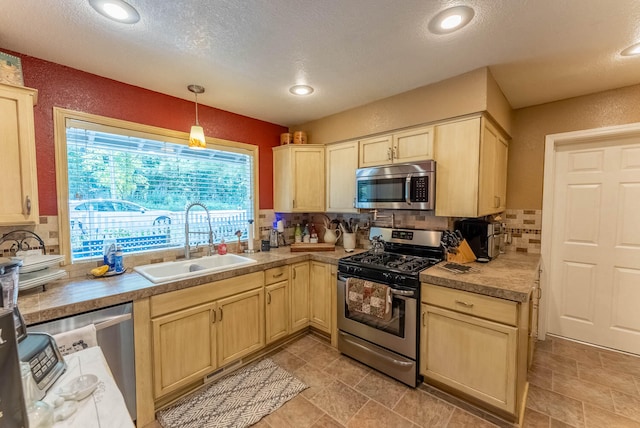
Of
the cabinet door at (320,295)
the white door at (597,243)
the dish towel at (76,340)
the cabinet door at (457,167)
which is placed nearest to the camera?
the dish towel at (76,340)

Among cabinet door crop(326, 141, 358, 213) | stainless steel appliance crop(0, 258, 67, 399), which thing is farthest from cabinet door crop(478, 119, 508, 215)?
stainless steel appliance crop(0, 258, 67, 399)

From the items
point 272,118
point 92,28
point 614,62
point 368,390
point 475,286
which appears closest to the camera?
point 92,28

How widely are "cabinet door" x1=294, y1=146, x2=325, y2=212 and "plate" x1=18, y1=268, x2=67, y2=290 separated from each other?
204 centimetres

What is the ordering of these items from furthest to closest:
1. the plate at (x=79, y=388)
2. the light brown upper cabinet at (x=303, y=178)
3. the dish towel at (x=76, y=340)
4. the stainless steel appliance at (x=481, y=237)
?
the light brown upper cabinet at (x=303, y=178)
the stainless steel appliance at (x=481, y=237)
the dish towel at (x=76, y=340)
the plate at (x=79, y=388)

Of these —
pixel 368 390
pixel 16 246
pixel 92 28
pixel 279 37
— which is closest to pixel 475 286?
pixel 368 390

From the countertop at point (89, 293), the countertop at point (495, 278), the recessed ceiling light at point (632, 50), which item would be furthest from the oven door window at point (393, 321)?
the recessed ceiling light at point (632, 50)

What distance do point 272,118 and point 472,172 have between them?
2.19m

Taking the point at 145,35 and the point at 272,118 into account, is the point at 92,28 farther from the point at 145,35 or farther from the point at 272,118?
the point at 272,118

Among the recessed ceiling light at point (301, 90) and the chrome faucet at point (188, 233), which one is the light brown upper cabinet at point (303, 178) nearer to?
the recessed ceiling light at point (301, 90)

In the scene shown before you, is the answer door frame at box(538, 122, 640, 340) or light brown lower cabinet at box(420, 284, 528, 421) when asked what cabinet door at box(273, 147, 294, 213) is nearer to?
light brown lower cabinet at box(420, 284, 528, 421)

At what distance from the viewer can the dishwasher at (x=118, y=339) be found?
154cm

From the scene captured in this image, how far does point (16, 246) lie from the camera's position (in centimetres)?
177

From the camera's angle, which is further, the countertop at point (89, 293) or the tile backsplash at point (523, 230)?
the tile backsplash at point (523, 230)

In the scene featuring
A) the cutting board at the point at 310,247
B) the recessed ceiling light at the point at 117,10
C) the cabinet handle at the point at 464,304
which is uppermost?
the recessed ceiling light at the point at 117,10
